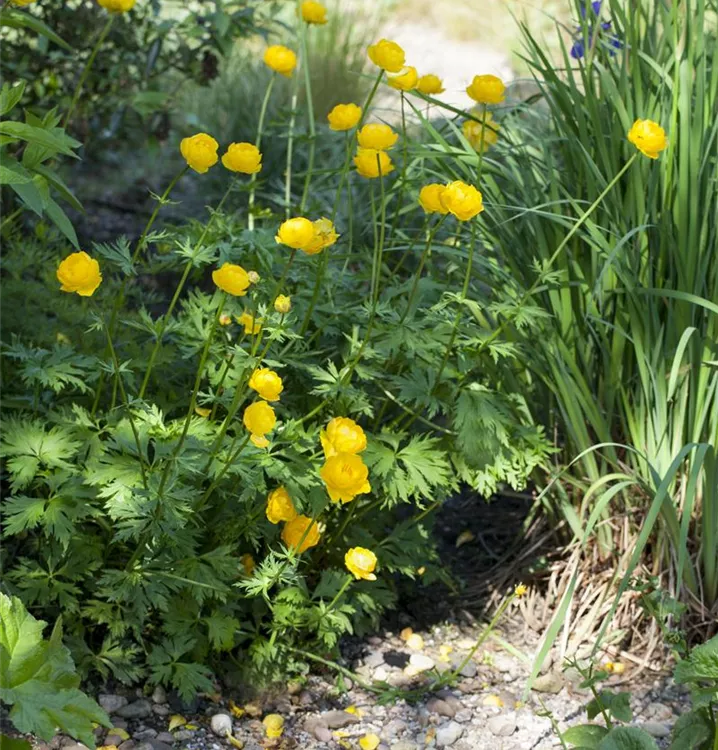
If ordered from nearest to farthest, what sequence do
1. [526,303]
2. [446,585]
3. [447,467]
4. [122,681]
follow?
[122,681] → [447,467] → [526,303] → [446,585]

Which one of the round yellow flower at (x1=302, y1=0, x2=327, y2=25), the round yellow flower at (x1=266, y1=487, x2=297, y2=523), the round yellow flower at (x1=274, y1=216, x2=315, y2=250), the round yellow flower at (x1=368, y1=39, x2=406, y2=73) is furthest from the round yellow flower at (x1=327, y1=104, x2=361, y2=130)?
the round yellow flower at (x1=266, y1=487, x2=297, y2=523)

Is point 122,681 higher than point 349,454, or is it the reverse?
point 349,454

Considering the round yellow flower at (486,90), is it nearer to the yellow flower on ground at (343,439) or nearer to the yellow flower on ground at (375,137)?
the yellow flower on ground at (375,137)

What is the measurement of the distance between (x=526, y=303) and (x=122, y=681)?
1127 millimetres

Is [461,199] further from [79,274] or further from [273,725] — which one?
[273,725]

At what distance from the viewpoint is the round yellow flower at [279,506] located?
194cm

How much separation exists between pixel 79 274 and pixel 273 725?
94 centimetres

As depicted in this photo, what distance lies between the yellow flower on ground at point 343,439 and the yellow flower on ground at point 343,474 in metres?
0.01

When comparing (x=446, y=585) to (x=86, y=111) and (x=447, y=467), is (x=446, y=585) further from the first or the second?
(x=86, y=111)

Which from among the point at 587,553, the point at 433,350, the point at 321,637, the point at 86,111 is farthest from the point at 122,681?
the point at 86,111

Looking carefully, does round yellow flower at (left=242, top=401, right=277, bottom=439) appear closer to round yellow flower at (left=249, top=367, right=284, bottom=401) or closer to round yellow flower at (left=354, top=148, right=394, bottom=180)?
round yellow flower at (left=249, top=367, right=284, bottom=401)

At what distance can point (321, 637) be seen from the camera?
7.22 feet

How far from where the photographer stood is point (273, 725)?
2.06 m

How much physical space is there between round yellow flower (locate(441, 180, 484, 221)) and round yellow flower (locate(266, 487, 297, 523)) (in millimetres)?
585
